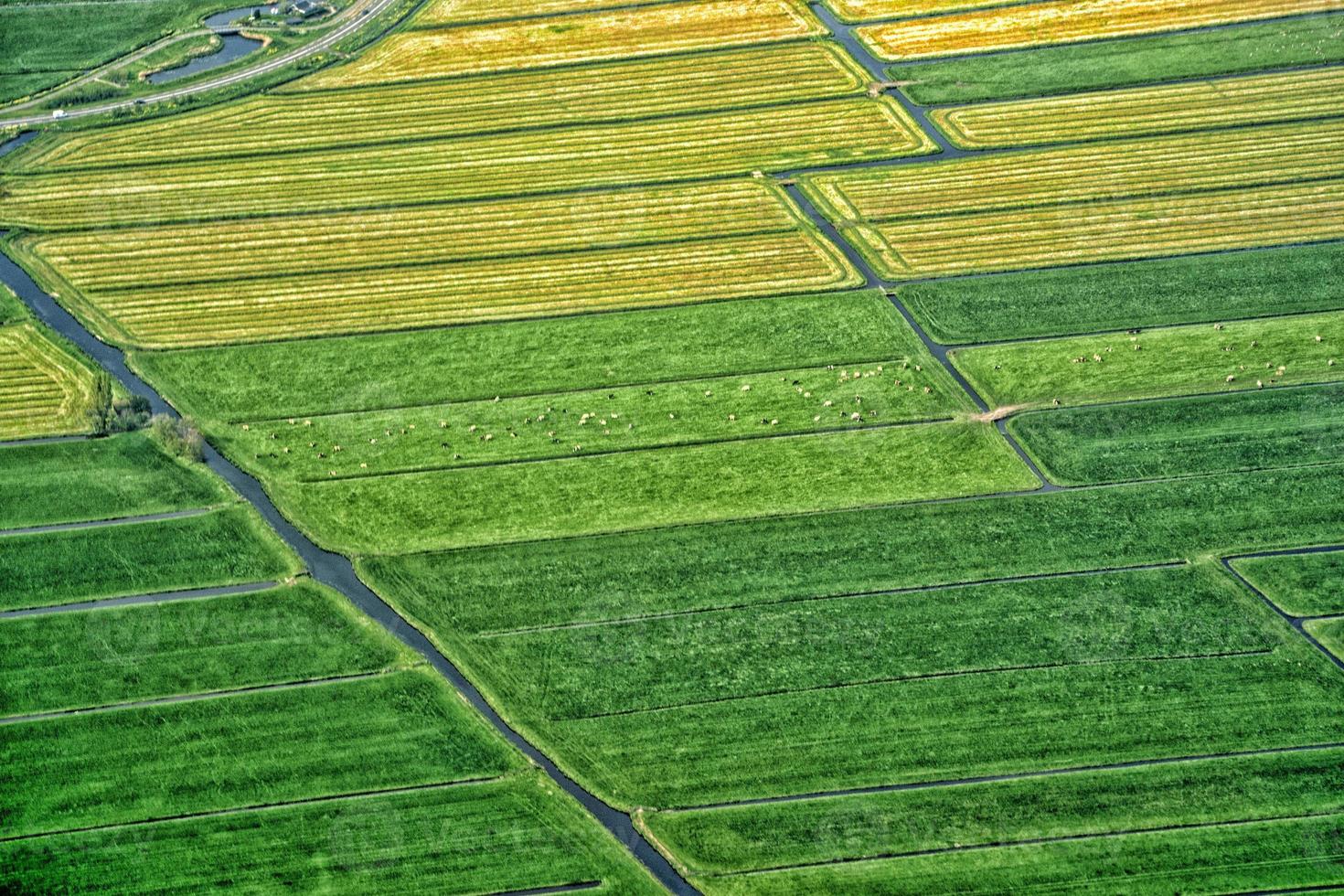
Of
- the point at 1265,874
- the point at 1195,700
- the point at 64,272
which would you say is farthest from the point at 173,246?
the point at 1265,874

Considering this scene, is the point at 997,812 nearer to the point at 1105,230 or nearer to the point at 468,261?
the point at 1105,230

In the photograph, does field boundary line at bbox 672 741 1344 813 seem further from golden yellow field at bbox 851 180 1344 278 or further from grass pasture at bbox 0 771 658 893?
golden yellow field at bbox 851 180 1344 278

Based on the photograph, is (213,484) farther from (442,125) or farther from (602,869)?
(442,125)

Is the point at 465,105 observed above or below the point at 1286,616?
above

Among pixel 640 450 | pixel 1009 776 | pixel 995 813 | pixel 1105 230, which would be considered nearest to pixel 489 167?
pixel 640 450

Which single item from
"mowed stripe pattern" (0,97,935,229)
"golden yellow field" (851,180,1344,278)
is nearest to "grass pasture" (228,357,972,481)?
"golden yellow field" (851,180,1344,278)

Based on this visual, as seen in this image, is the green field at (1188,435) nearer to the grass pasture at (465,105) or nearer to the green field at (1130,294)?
the green field at (1130,294)

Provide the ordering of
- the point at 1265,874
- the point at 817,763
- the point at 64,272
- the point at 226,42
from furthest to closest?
the point at 226,42 < the point at 64,272 < the point at 817,763 < the point at 1265,874
